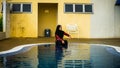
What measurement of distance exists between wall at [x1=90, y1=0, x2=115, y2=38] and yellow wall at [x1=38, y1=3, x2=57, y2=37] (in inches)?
143

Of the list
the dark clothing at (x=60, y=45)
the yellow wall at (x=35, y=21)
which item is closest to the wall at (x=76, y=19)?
the yellow wall at (x=35, y=21)

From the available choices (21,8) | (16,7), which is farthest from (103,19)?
(16,7)

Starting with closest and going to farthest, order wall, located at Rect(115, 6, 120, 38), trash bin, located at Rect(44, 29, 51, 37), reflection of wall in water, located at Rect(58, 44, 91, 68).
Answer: reflection of wall in water, located at Rect(58, 44, 91, 68) → wall, located at Rect(115, 6, 120, 38) → trash bin, located at Rect(44, 29, 51, 37)

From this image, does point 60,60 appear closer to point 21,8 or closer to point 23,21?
point 23,21

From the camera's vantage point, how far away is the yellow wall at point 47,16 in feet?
86.1

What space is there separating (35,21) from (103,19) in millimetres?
5351

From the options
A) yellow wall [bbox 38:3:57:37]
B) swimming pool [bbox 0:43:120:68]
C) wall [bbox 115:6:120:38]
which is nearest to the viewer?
swimming pool [bbox 0:43:120:68]

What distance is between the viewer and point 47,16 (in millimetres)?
26359

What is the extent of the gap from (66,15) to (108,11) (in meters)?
3.33

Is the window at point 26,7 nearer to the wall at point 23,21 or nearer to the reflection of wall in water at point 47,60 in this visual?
the wall at point 23,21

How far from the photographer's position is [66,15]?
961 inches

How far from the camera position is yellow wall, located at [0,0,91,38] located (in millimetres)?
24344

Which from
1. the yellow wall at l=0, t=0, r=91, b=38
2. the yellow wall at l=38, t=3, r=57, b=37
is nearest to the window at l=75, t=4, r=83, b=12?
the yellow wall at l=0, t=0, r=91, b=38

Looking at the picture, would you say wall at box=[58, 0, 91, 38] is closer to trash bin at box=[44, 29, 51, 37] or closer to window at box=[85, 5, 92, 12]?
window at box=[85, 5, 92, 12]
